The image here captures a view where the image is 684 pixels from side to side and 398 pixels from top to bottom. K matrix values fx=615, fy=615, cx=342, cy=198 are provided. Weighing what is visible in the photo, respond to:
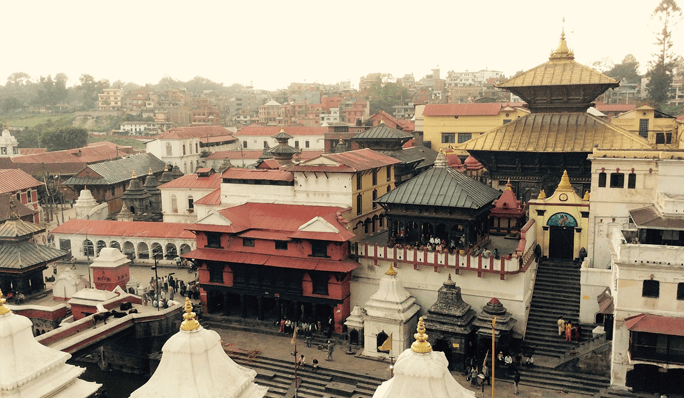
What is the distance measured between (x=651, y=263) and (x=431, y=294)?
37.1ft

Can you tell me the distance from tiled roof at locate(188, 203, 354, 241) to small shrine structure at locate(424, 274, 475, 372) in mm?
6161

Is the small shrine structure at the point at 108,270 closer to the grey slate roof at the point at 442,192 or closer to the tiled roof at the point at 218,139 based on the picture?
the grey slate roof at the point at 442,192

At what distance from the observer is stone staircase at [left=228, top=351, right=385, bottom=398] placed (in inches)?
1126

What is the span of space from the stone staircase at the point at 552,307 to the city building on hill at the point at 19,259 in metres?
28.2

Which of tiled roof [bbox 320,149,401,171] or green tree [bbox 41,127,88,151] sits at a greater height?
tiled roof [bbox 320,149,401,171]

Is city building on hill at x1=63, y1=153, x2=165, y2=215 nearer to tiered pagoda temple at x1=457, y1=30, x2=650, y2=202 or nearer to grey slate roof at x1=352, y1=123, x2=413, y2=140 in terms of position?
grey slate roof at x1=352, y1=123, x2=413, y2=140

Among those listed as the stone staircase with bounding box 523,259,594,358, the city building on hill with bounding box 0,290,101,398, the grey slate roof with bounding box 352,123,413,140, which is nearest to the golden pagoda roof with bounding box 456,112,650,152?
the stone staircase with bounding box 523,259,594,358

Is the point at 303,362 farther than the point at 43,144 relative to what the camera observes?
No

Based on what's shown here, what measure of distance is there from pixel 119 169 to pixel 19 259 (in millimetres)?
33601

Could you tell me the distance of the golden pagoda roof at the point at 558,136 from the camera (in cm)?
3578

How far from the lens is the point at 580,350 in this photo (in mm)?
28922

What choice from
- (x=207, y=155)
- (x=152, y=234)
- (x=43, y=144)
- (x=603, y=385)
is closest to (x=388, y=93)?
(x=207, y=155)

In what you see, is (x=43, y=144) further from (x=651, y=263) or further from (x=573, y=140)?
(x=651, y=263)

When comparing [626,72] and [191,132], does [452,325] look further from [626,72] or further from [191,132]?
[626,72]
